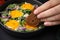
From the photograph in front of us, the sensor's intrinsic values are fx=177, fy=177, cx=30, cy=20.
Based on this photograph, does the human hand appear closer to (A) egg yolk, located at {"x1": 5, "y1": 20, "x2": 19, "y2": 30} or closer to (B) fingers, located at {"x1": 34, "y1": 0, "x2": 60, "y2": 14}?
(B) fingers, located at {"x1": 34, "y1": 0, "x2": 60, "y2": 14}

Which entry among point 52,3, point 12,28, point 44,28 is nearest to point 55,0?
point 52,3

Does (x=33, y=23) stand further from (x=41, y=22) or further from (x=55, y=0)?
(x=55, y=0)

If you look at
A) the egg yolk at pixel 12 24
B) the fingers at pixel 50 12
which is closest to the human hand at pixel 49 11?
the fingers at pixel 50 12

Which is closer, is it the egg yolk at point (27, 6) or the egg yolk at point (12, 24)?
the egg yolk at point (12, 24)

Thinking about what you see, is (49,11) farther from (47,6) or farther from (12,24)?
(12,24)

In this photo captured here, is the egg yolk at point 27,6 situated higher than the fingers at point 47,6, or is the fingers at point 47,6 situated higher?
the egg yolk at point 27,6

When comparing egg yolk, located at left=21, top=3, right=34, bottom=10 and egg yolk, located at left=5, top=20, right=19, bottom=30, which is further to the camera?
egg yolk, located at left=21, top=3, right=34, bottom=10

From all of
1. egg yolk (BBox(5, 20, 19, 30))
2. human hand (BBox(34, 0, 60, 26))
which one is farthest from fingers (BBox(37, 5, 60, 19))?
egg yolk (BBox(5, 20, 19, 30))

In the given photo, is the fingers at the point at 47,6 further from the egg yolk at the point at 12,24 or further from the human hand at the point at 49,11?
the egg yolk at the point at 12,24
